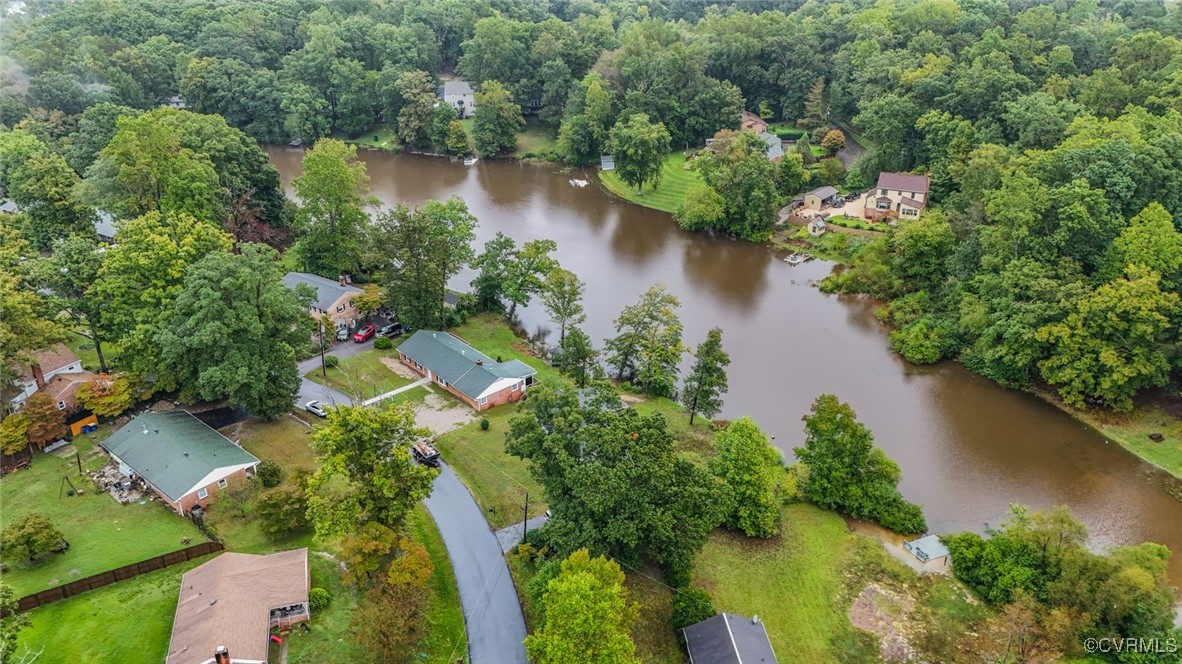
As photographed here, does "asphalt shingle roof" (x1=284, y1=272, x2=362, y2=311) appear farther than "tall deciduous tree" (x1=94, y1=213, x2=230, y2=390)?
Yes

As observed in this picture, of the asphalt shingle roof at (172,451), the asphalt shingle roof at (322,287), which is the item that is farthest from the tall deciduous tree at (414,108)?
the asphalt shingle roof at (172,451)

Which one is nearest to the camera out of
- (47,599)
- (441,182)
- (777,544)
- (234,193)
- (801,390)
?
(47,599)

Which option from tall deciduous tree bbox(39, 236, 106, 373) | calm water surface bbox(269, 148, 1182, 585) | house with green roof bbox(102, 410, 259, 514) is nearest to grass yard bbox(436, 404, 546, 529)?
house with green roof bbox(102, 410, 259, 514)

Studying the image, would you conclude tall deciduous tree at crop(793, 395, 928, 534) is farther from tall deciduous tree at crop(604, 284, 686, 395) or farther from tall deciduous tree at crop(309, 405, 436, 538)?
tall deciduous tree at crop(309, 405, 436, 538)

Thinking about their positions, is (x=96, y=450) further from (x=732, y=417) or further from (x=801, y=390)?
(x=801, y=390)

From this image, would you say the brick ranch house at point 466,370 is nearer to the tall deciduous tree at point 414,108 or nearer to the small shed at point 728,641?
the small shed at point 728,641

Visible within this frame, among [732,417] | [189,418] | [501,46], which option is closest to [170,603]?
[189,418]

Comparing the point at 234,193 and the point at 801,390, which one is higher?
the point at 234,193


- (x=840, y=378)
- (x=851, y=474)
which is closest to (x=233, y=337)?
(x=851, y=474)
